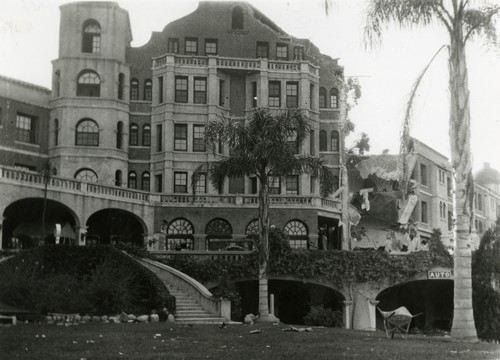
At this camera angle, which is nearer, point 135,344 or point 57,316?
point 135,344

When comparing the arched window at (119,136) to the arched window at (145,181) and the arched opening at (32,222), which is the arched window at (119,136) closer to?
the arched window at (145,181)

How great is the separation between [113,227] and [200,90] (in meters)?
11.2

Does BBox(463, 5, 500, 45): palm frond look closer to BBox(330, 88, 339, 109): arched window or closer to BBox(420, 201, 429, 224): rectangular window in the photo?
BBox(330, 88, 339, 109): arched window

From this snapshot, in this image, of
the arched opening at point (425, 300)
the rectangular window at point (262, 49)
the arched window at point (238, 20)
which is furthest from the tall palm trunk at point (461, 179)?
the arched window at point (238, 20)

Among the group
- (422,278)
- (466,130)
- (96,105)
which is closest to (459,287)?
(466,130)

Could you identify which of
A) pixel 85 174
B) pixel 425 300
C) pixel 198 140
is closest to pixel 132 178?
pixel 85 174

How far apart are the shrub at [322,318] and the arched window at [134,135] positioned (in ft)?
60.9

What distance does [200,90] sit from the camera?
50.1 meters

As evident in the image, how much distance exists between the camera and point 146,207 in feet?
148

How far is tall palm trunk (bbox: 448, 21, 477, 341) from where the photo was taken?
20203 millimetres

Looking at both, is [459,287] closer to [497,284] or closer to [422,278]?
[497,284]

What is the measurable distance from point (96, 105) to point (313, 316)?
2034cm

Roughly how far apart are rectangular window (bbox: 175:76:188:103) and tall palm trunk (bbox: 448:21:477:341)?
102 feet

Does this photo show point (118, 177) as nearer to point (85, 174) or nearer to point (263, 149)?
point (85, 174)
